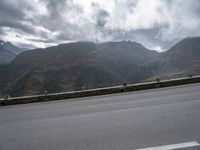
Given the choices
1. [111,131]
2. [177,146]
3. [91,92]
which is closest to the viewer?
[177,146]

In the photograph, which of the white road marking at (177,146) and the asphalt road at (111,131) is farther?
the asphalt road at (111,131)

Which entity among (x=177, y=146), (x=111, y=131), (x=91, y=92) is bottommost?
(x=177, y=146)

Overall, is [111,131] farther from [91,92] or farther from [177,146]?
[91,92]

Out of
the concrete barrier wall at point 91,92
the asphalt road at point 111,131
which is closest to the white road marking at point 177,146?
the asphalt road at point 111,131

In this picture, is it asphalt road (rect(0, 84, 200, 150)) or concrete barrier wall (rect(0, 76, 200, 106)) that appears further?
concrete barrier wall (rect(0, 76, 200, 106))

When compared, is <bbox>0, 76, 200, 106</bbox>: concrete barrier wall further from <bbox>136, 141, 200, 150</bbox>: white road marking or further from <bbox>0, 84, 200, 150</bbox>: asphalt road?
<bbox>136, 141, 200, 150</bbox>: white road marking

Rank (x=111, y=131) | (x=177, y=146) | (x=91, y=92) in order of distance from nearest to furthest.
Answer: (x=177, y=146) → (x=111, y=131) → (x=91, y=92)

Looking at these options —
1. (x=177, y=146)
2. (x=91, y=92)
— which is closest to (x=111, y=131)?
(x=177, y=146)

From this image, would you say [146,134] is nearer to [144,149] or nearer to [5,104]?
[144,149]

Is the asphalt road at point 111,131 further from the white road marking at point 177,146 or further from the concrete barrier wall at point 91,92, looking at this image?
the concrete barrier wall at point 91,92

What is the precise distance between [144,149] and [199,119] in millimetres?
2521

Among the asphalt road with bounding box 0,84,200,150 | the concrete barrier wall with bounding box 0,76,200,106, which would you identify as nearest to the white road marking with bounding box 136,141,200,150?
the asphalt road with bounding box 0,84,200,150

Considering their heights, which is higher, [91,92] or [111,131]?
[91,92]

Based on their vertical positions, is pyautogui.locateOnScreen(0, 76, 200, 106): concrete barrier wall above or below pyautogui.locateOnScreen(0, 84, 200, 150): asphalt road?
above
